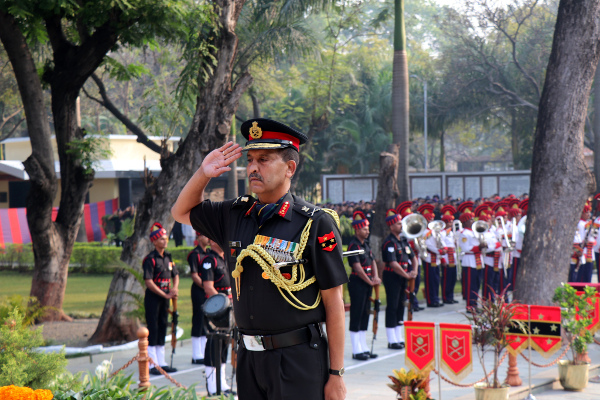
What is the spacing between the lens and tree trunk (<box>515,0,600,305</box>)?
33.3 ft

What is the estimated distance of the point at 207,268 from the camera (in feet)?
30.8

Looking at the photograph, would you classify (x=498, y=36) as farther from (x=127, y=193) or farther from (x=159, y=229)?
(x=159, y=229)

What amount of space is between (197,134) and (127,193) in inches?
893

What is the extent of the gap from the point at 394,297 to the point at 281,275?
788cm

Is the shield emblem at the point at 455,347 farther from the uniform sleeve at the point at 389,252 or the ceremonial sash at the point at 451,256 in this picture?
the ceremonial sash at the point at 451,256

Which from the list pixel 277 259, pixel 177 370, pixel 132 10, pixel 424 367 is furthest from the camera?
pixel 132 10

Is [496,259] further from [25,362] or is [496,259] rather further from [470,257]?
[25,362]

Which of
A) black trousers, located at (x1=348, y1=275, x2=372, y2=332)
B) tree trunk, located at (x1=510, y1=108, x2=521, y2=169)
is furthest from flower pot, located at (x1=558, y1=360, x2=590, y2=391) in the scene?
tree trunk, located at (x1=510, y1=108, x2=521, y2=169)

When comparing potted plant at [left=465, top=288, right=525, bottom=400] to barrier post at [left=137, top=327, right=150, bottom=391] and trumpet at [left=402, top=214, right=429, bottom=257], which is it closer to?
barrier post at [left=137, top=327, right=150, bottom=391]

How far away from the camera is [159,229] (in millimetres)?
9852

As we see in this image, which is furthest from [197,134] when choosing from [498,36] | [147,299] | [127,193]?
[498,36]

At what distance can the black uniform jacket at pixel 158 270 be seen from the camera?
9.69 meters

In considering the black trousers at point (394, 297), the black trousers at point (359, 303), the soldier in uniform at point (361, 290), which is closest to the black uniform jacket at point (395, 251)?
the black trousers at point (394, 297)

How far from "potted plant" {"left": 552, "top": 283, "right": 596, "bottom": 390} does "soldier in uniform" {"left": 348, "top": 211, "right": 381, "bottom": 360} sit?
283 centimetres
